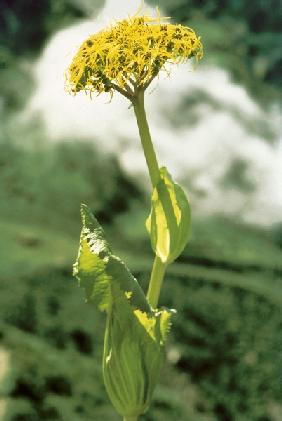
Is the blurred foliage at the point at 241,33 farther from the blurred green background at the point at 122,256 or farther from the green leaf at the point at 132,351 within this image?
the green leaf at the point at 132,351

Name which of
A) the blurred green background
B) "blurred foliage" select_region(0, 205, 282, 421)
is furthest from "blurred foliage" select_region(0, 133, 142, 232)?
"blurred foliage" select_region(0, 205, 282, 421)

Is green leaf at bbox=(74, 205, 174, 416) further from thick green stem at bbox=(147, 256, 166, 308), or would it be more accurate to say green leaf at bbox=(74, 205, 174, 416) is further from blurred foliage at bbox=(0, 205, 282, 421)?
blurred foliage at bbox=(0, 205, 282, 421)

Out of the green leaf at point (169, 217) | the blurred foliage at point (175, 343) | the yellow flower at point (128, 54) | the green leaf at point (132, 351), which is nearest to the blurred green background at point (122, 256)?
the blurred foliage at point (175, 343)

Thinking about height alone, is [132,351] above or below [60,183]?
below

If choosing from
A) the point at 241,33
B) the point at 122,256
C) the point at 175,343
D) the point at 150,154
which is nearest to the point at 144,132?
the point at 150,154

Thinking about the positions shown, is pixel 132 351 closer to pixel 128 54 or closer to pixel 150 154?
pixel 150 154

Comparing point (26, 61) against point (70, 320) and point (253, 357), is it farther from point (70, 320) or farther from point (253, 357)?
point (253, 357)

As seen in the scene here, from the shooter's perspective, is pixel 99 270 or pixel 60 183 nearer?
pixel 99 270

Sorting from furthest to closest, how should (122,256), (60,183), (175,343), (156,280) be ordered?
(60,183) → (122,256) → (175,343) → (156,280)
